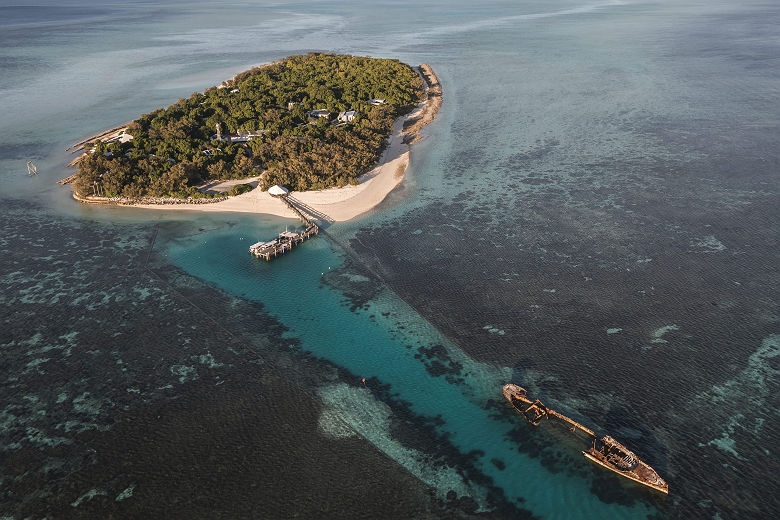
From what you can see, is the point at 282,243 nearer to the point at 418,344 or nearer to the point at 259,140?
the point at 418,344

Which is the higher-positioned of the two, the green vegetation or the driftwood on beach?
the green vegetation

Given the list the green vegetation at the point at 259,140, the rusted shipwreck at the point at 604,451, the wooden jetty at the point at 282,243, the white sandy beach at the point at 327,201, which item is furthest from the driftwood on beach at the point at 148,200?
the rusted shipwreck at the point at 604,451

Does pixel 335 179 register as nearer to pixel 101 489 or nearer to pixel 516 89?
pixel 101 489

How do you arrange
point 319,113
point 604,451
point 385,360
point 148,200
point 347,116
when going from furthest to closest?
point 319,113 → point 347,116 → point 148,200 → point 385,360 → point 604,451

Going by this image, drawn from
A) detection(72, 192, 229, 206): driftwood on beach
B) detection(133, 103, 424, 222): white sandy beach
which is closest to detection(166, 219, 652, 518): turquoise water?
detection(133, 103, 424, 222): white sandy beach

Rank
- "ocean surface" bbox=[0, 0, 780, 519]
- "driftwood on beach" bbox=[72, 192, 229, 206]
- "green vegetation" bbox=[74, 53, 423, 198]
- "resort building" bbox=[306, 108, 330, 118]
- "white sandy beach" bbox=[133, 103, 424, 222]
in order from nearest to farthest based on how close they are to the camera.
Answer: "ocean surface" bbox=[0, 0, 780, 519] < "white sandy beach" bbox=[133, 103, 424, 222] < "driftwood on beach" bbox=[72, 192, 229, 206] < "green vegetation" bbox=[74, 53, 423, 198] < "resort building" bbox=[306, 108, 330, 118]

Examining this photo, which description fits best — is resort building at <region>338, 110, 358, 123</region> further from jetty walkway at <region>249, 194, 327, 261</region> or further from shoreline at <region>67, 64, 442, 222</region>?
jetty walkway at <region>249, 194, 327, 261</region>

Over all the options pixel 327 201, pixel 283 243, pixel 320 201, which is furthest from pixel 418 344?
pixel 320 201
